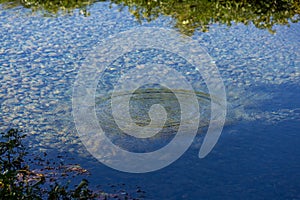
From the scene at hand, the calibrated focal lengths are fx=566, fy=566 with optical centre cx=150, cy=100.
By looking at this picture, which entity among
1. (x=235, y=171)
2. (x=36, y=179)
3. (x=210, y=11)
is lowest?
(x=235, y=171)

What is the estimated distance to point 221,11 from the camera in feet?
38.5

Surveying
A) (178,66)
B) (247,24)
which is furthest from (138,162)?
(247,24)

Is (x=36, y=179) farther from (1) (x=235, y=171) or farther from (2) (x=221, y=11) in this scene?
(2) (x=221, y=11)

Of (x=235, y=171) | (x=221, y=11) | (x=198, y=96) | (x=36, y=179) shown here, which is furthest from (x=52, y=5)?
(x=235, y=171)

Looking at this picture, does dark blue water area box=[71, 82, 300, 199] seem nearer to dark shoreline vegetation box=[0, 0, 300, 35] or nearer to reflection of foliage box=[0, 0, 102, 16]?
dark shoreline vegetation box=[0, 0, 300, 35]

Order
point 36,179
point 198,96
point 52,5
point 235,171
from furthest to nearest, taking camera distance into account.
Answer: point 52,5 < point 198,96 < point 235,171 < point 36,179

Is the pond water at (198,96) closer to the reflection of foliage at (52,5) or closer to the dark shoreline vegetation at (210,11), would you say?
the dark shoreline vegetation at (210,11)

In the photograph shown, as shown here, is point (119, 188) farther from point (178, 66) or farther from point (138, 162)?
point (178, 66)

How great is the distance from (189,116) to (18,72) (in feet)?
10.2

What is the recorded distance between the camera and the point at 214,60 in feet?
31.0

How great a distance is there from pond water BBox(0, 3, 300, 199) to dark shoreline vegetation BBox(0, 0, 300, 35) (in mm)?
269

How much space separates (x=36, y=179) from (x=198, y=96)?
3026 millimetres

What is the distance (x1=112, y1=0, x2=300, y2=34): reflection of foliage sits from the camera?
37.5 feet

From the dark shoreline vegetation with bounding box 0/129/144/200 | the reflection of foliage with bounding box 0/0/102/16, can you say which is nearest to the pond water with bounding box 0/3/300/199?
the dark shoreline vegetation with bounding box 0/129/144/200
